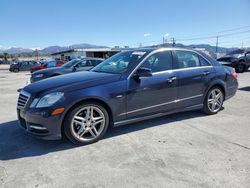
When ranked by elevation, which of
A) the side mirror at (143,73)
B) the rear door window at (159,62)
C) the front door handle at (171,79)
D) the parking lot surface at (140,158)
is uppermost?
the rear door window at (159,62)

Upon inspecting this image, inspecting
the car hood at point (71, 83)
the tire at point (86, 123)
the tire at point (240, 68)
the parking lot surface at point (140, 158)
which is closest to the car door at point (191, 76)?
the parking lot surface at point (140, 158)

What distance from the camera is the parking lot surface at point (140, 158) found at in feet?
8.76

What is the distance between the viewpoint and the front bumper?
3.35 metres

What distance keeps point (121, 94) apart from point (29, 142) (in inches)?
71.3

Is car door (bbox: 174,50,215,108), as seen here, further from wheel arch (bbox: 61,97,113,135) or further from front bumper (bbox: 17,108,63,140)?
front bumper (bbox: 17,108,63,140)

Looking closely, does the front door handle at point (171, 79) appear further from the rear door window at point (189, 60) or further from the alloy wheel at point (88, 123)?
the alloy wheel at point (88, 123)

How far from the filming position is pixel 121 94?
3842 mm

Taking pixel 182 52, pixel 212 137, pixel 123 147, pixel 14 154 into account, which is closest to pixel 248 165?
pixel 212 137

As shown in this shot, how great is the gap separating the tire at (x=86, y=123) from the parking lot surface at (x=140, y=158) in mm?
150

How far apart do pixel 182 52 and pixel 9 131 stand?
12.9 ft

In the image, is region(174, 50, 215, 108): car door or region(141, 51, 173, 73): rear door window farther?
region(174, 50, 215, 108): car door

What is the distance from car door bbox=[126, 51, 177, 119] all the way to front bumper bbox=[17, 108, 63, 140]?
4.17ft

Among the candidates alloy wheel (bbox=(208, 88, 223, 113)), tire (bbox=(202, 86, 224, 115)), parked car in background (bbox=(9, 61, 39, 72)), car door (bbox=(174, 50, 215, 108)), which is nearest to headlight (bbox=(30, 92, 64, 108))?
car door (bbox=(174, 50, 215, 108))

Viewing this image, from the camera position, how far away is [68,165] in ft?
10.00
